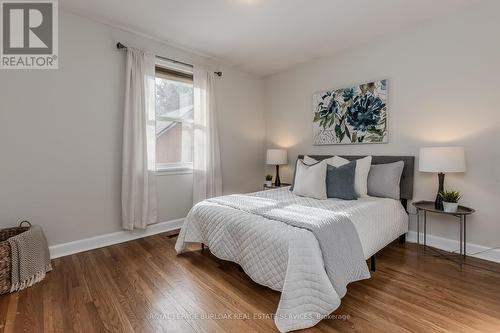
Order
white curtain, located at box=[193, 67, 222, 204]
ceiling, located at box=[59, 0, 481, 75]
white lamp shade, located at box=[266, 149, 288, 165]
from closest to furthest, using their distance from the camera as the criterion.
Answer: ceiling, located at box=[59, 0, 481, 75] < white curtain, located at box=[193, 67, 222, 204] < white lamp shade, located at box=[266, 149, 288, 165]

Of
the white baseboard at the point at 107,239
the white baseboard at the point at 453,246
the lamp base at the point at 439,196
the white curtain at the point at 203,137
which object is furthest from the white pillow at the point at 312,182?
the white baseboard at the point at 107,239

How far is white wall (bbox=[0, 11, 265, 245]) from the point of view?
2338 mm

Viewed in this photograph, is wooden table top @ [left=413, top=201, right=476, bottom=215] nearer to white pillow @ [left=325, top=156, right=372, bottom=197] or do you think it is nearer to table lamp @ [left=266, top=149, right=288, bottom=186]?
white pillow @ [left=325, top=156, right=372, bottom=197]

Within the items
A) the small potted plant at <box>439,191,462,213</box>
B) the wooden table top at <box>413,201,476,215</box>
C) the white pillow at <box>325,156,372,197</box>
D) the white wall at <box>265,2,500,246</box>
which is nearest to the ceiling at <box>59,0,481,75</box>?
the white wall at <box>265,2,500,246</box>

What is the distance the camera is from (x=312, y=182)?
9.24 ft

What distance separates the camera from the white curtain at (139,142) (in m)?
2.91

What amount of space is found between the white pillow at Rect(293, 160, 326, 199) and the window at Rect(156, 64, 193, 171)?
1.64m

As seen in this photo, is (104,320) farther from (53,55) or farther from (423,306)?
(53,55)

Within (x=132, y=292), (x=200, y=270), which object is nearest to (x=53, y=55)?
(x=132, y=292)

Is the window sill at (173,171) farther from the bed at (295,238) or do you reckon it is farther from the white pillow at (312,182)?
the white pillow at (312,182)

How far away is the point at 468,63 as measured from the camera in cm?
248

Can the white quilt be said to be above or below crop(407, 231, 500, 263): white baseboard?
above

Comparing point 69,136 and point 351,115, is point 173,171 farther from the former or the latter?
point 351,115

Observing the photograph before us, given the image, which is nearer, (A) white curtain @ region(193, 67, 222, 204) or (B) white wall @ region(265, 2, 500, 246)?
(B) white wall @ region(265, 2, 500, 246)
